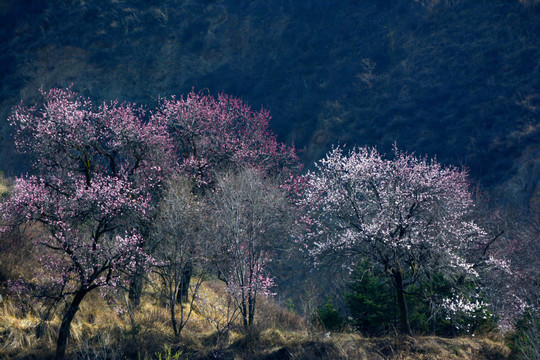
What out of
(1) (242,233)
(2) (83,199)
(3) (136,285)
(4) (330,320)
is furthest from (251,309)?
(2) (83,199)

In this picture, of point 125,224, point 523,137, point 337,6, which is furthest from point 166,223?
point 337,6

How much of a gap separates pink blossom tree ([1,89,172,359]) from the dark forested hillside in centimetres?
2454

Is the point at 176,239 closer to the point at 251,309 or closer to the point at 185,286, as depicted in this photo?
the point at 251,309

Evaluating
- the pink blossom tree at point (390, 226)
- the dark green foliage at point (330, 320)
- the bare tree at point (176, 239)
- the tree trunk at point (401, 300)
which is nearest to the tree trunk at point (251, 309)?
the bare tree at point (176, 239)

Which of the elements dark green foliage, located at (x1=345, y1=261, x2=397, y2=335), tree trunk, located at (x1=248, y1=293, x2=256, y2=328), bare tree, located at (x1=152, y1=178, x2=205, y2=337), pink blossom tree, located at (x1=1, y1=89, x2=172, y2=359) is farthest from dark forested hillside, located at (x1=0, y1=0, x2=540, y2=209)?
tree trunk, located at (x1=248, y1=293, x2=256, y2=328)

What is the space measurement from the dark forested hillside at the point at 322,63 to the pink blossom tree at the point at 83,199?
80.5 ft

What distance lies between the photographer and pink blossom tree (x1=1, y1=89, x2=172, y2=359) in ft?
34.3

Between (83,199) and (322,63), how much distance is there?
4205cm

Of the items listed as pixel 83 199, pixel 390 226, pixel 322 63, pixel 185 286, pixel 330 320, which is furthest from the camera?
pixel 322 63

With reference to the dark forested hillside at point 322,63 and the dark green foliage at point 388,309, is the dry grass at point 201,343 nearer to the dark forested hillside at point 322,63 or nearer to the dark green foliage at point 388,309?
the dark green foliage at point 388,309

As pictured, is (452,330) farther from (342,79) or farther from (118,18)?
(118,18)

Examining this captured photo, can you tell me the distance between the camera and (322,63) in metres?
48.7

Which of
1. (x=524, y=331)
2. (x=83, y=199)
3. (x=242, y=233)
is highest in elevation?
(x=83, y=199)

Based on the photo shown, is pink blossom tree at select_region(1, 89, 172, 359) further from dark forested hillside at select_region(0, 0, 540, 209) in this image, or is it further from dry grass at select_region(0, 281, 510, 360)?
dark forested hillside at select_region(0, 0, 540, 209)
